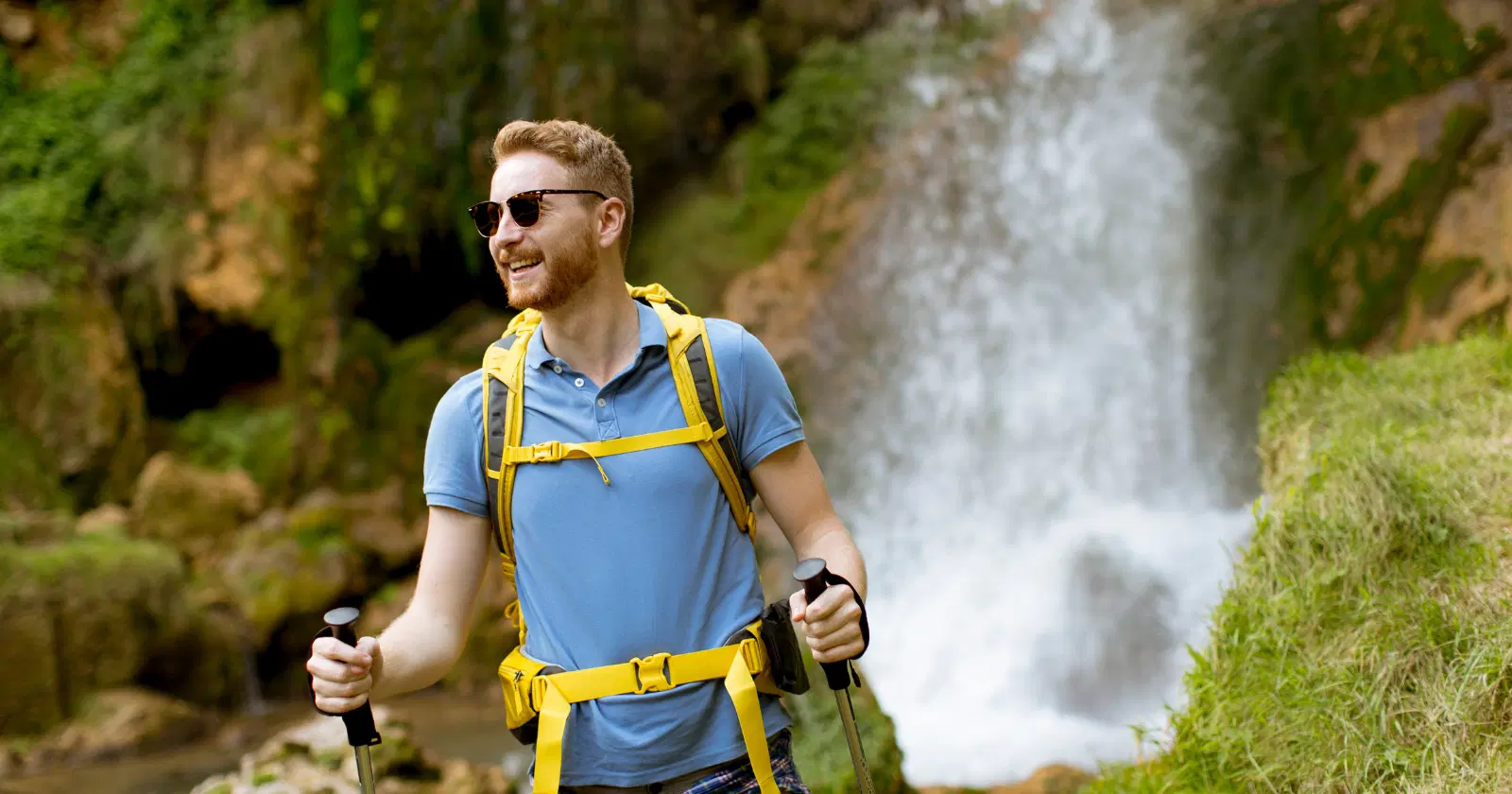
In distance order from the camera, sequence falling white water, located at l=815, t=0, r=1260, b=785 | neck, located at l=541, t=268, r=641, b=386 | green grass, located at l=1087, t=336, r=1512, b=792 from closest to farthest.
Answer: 1. neck, located at l=541, t=268, r=641, b=386
2. green grass, located at l=1087, t=336, r=1512, b=792
3. falling white water, located at l=815, t=0, r=1260, b=785

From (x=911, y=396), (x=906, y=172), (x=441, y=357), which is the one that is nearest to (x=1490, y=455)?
(x=911, y=396)

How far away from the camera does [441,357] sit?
528 inches

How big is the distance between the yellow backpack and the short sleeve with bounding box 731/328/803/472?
38 mm

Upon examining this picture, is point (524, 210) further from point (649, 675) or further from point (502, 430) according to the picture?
point (649, 675)

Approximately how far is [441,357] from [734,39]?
5.18 metres

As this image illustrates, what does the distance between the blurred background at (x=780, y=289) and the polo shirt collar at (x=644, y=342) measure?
14.2ft

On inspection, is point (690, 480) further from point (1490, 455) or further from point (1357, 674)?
point (1490, 455)

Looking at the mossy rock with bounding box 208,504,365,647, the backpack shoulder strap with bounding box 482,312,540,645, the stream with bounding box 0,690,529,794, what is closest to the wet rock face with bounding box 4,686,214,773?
the stream with bounding box 0,690,529,794

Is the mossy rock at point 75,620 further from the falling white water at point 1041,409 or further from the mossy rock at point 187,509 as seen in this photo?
the falling white water at point 1041,409

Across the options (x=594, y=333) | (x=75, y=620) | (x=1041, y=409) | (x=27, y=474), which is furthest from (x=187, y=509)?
(x=594, y=333)

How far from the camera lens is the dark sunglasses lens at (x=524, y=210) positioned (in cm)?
225

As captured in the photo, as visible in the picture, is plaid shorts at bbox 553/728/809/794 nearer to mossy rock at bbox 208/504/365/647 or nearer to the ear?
the ear

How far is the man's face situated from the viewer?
2.24 meters

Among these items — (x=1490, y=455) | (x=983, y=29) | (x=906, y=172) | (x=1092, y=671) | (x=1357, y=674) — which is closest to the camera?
(x=1357, y=674)
